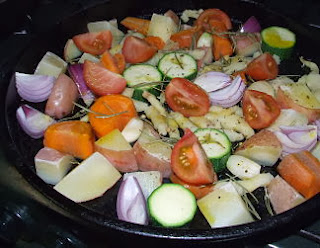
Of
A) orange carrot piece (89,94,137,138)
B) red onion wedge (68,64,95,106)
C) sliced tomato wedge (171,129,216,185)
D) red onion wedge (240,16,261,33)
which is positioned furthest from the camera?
red onion wedge (240,16,261,33)

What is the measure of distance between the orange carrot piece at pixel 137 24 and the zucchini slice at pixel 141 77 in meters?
0.38

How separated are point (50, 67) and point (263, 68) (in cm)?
110

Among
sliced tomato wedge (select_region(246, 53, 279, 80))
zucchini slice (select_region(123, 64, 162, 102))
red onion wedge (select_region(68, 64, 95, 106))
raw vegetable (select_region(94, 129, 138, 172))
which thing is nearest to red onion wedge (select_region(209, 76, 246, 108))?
sliced tomato wedge (select_region(246, 53, 279, 80))

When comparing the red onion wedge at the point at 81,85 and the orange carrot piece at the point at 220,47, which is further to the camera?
the orange carrot piece at the point at 220,47

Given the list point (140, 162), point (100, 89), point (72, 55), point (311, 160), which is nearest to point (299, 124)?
point (311, 160)

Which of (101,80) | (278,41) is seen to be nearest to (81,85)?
(101,80)

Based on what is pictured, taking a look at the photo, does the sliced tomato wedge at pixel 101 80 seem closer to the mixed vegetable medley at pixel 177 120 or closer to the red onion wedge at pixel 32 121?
the mixed vegetable medley at pixel 177 120

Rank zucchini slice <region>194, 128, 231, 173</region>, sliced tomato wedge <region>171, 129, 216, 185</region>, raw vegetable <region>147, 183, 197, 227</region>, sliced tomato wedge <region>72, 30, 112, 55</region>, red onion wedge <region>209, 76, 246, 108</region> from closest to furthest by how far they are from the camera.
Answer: raw vegetable <region>147, 183, 197, 227</region>, sliced tomato wedge <region>171, 129, 216, 185</region>, zucchini slice <region>194, 128, 231, 173</region>, red onion wedge <region>209, 76, 246, 108</region>, sliced tomato wedge <region>72, 30, 112, 55</region>

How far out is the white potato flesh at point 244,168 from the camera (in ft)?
6.67

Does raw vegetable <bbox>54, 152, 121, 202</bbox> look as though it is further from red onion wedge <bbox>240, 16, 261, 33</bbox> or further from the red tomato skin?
red onion wedge <bbox>240, 16, 261, 33</bbox>

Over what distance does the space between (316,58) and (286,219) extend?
4.16 ft

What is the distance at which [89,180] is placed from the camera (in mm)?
1979

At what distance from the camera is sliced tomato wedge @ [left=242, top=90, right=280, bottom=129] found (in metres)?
2.20

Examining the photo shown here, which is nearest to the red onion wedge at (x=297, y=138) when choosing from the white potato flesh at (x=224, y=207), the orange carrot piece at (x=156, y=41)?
the white potato flesh at (x=224, y=207)
